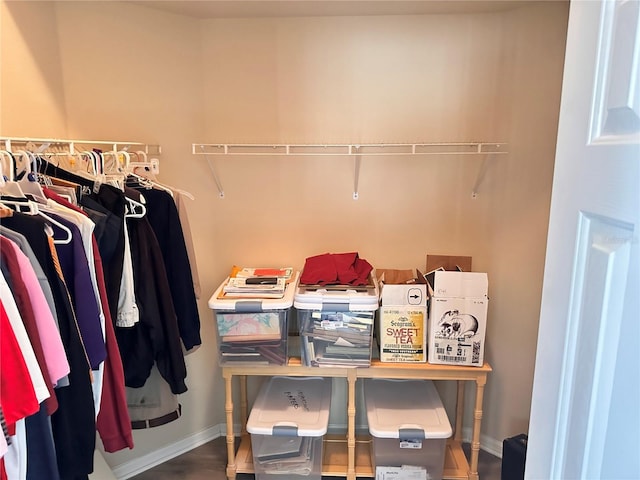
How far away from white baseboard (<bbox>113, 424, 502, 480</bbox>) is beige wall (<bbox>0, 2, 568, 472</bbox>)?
0.09 feet

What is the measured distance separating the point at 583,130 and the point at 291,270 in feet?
5.60

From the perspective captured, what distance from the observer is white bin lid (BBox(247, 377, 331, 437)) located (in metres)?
2.02

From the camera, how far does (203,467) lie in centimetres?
235

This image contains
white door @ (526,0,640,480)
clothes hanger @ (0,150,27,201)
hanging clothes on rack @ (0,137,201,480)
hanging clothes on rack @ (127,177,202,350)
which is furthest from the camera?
hanging clothes on rack @ (127,177,202,350)

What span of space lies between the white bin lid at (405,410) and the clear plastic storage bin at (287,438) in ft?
0.74

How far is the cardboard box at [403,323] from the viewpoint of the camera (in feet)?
6.65

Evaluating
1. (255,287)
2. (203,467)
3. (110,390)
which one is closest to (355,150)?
(255,287)

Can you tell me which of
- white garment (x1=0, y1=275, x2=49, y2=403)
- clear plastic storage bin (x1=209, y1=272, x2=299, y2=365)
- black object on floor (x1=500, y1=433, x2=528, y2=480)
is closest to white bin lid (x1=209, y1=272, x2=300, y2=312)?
clear plastic storage bin (x1=209, y1=272, x2=299, y2=365)

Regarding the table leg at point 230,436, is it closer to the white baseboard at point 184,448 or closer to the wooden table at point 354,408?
the wooden table at point 354,408

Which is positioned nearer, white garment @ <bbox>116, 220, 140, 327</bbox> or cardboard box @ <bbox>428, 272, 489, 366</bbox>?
white garment @ <bbox>116, 220, 140, 327</bbox>

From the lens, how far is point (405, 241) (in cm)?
239

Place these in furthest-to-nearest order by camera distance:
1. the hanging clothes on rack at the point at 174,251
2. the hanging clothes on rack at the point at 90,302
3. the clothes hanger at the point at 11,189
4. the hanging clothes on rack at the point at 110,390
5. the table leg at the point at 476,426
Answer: the table leg at the point at 476,426 → the hanging clothes on rack at the point at 174,251 → the hanging clothes on rack at the point at 110,390 → the clothes hanger at the point at 11,189 → the hanging clothes on rack at the point at 90,302

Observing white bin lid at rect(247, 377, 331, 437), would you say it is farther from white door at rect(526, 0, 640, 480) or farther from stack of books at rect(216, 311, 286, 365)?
white door at rect(526, 0, 640, 480)

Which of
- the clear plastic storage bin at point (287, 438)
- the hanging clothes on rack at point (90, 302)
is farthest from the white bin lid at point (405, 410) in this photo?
the hanging clothes on rack at point (90, 302)
